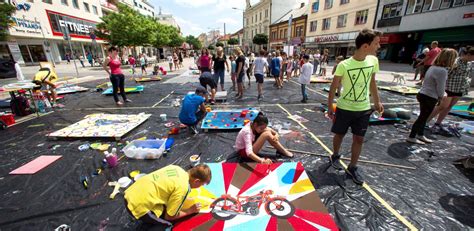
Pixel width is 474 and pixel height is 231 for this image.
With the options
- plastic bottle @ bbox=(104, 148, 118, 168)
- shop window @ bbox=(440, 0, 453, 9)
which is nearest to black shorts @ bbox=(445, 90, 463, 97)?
plastic bottle @ bbox=(104, 148, 118, 168)

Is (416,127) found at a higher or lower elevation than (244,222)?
higher

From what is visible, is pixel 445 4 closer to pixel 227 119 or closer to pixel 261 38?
pixel 227 119

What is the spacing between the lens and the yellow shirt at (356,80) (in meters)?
2.62

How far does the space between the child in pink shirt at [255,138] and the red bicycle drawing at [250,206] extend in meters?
0.66

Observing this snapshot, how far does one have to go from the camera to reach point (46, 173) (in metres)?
3.27

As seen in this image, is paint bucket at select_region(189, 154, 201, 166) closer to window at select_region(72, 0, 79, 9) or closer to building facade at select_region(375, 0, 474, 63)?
building facade at select_region(375, 0, 474, 63)

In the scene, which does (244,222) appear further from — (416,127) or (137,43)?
(137,43)

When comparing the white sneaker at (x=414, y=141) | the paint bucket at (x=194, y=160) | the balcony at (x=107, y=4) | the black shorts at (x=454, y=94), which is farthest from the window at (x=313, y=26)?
the balcony at (x=107, y=4)

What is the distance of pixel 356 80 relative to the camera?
2641 mm

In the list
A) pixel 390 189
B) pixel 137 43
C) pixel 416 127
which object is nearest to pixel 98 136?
pixel 390 189

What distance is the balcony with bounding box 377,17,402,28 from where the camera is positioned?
20031mm

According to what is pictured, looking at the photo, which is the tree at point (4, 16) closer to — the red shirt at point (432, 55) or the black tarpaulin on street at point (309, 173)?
the black tarpaulin on street at point (309, 173)

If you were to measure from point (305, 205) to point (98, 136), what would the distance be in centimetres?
443

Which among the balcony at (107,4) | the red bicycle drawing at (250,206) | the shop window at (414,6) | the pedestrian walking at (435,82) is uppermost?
the balcony at (107,4)
